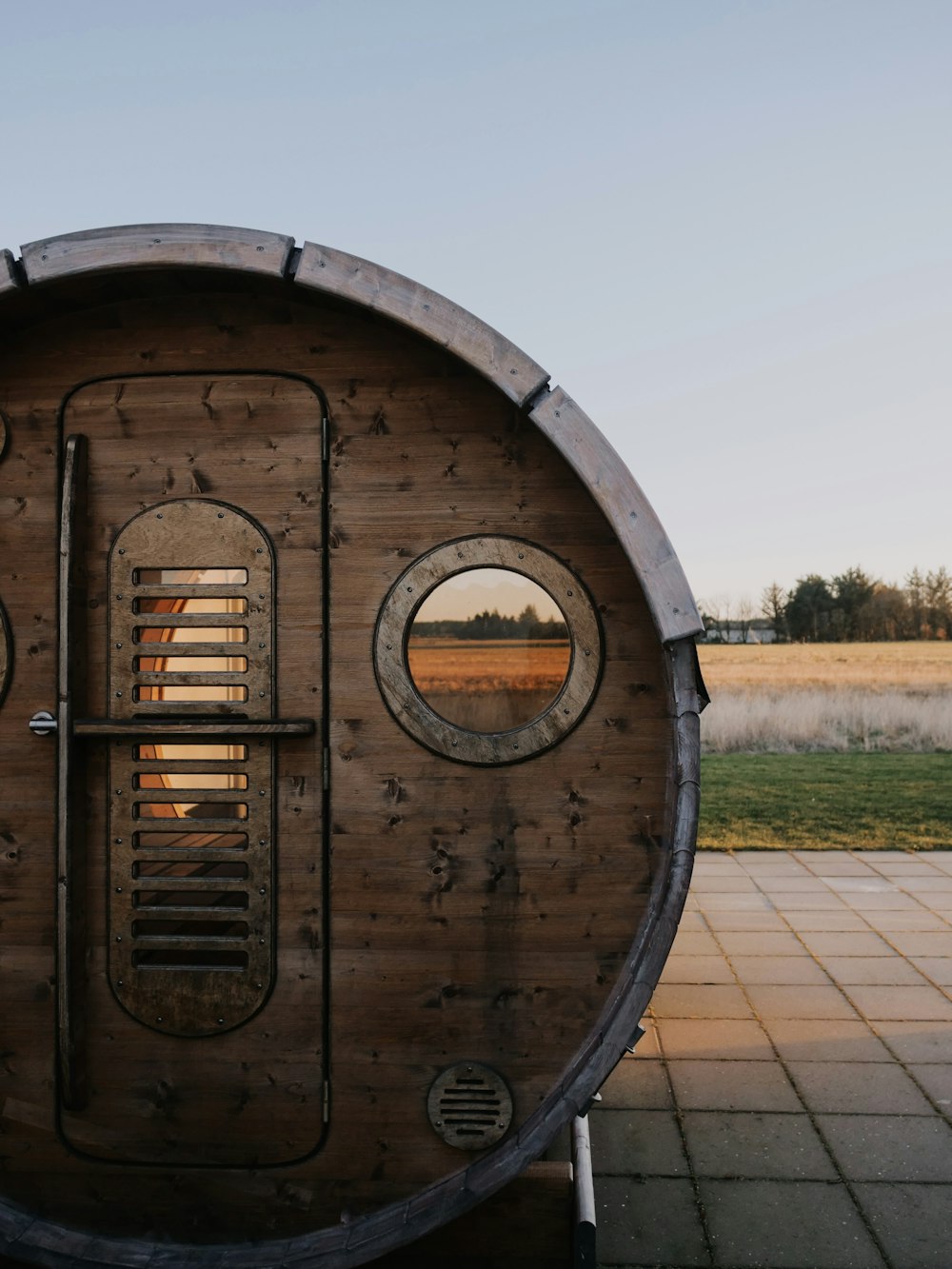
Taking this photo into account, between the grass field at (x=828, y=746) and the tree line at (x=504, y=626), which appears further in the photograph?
the grass field at (x=828, y=746)

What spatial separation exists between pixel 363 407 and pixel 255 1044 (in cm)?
208

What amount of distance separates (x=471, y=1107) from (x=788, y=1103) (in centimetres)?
222

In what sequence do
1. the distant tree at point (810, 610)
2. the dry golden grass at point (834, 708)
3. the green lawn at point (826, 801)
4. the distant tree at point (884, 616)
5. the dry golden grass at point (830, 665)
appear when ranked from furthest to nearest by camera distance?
the distant tree at point (810, 610) → the distant tree at point (884, 616) → the dry golden grass at point (830, 665) → the dry golden grass at point (834, 708) → the green lawn at point (826, 801)

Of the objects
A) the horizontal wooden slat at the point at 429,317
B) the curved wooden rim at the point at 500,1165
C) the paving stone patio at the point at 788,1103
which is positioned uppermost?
the horizontal wooden slat at the point at 429,317

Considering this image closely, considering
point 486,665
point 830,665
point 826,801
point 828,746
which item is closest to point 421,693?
point 486,665

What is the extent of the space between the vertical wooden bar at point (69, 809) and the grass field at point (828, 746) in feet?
25.8

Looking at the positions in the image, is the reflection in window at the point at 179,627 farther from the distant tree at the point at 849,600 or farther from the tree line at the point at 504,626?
the distant tree at the point at 849,600

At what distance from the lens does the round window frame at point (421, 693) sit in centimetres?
305

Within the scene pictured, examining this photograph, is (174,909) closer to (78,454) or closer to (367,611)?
(367,611)

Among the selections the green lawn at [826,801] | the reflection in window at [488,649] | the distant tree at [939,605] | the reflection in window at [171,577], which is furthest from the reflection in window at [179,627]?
the distant tree at [939,605]

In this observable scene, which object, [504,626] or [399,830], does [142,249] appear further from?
[399,830]

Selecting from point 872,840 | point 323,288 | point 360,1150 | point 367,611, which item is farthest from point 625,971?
point 872,840

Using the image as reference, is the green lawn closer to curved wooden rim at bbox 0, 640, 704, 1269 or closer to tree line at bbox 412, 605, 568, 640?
curved wooden rim at bbox 0, 640, 704, 1269

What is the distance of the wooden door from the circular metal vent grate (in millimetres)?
396
